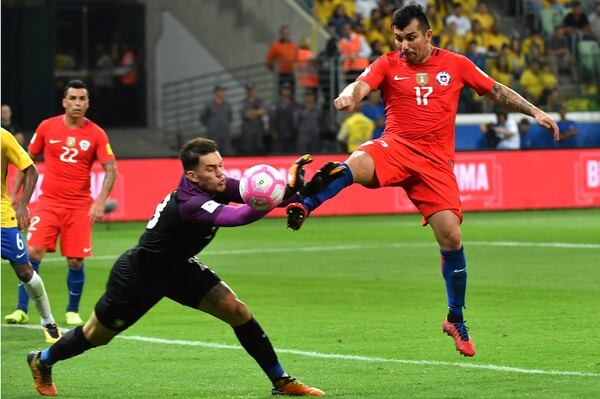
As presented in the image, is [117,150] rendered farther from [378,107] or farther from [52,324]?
[52,324]

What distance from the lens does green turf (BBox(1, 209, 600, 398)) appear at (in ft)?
34.8

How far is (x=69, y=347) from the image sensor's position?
33.2 feet

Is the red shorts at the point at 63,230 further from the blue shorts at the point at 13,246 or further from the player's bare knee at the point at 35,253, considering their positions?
the blue shorts at the point at 13,246

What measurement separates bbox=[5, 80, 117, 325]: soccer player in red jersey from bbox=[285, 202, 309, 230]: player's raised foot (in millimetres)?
5178

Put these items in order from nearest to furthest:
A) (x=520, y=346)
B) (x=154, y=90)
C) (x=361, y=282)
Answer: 1. (x=520, y=346)
2. (x=361, y=282)
3. (x=154, y=90)

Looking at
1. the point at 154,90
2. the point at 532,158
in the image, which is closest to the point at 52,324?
the point at 532,158

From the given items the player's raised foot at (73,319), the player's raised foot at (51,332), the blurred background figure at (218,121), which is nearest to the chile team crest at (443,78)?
the player's raised foot at (51,332)

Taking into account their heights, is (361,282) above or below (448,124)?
below

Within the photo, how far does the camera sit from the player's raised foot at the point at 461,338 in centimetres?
1110

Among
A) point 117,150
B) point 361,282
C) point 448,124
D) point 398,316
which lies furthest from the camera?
point 117,150

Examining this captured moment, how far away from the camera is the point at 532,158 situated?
2936 centimetres

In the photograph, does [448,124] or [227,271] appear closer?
[448,124]

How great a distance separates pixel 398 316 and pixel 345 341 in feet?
5.68

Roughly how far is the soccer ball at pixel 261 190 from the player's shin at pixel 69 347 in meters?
1.90
